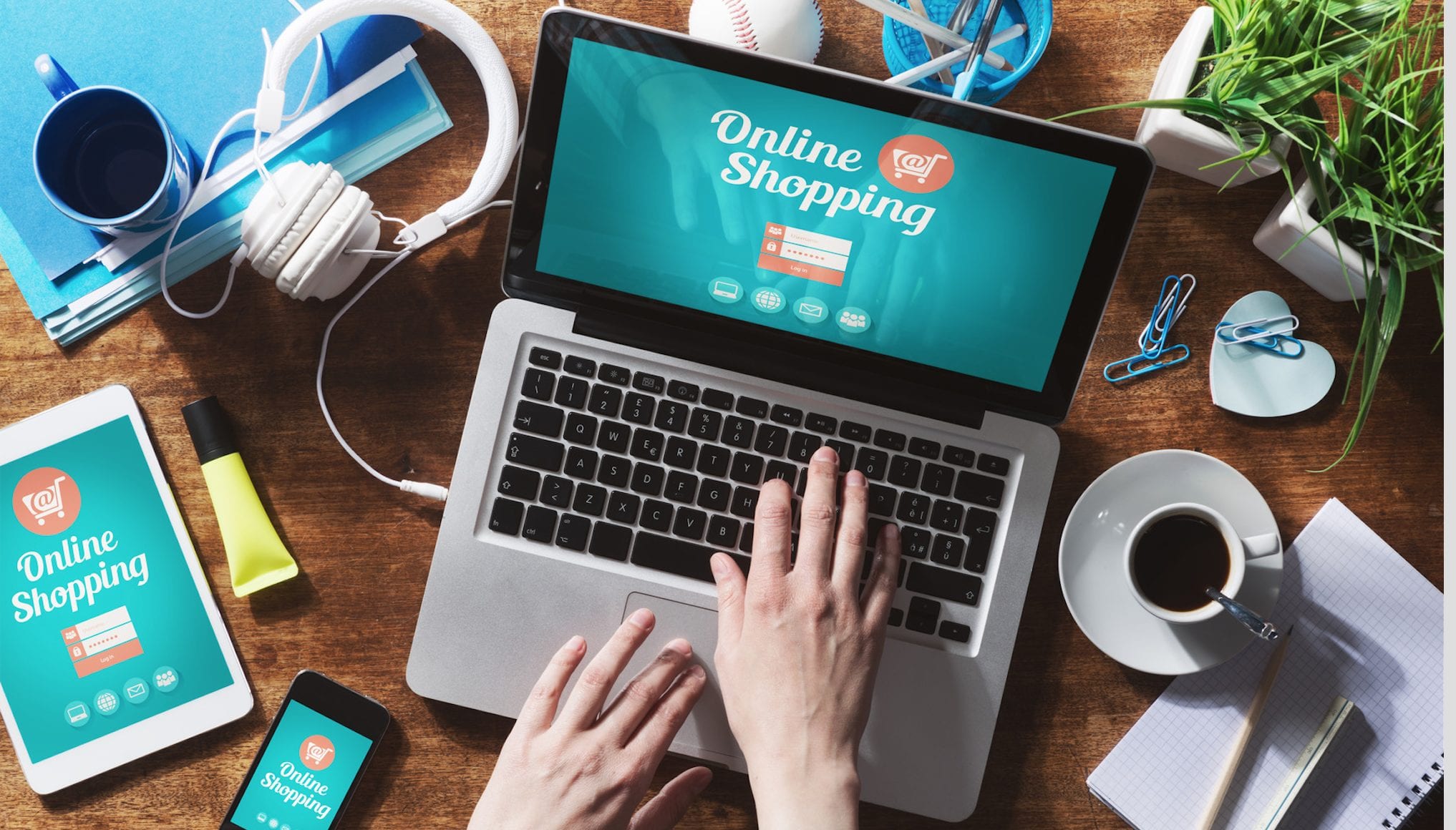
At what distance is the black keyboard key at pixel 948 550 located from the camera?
84 centimetres

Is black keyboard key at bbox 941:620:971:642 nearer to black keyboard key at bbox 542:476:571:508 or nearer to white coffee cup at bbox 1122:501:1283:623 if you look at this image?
white coffee cup at bbox 1122:501:1283:623

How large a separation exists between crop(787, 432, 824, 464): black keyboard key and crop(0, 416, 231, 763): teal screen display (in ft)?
2.04

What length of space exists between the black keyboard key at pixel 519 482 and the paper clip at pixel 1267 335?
677 millimetres

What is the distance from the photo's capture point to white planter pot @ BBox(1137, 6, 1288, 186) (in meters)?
0.79

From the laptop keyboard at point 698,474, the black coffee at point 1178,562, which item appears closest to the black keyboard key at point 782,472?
the laptop keyboard at point 698,474

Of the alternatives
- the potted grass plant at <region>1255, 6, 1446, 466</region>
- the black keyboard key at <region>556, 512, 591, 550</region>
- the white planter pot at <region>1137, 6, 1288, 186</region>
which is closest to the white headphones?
the black keyboard key at <region>556, 512, 591, 550</region>

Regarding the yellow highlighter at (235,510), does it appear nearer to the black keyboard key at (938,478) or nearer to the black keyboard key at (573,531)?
the black keyboard key at (573,531)

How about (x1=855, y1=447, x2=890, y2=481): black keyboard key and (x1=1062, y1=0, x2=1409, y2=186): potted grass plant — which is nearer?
(x1=1062, y1=0, x2=1409, y2=186): potted grass plant

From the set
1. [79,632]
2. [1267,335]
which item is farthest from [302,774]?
[1267,335]

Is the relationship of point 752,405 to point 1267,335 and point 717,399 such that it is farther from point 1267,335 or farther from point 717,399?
point 1267,335

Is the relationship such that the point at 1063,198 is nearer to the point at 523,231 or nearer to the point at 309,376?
the point at 523,231

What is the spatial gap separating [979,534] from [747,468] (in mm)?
223

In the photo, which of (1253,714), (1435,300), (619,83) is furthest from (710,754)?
(1435,300)

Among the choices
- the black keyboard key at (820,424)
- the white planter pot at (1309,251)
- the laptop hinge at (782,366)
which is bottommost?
the black keyboard key at (820,424)
